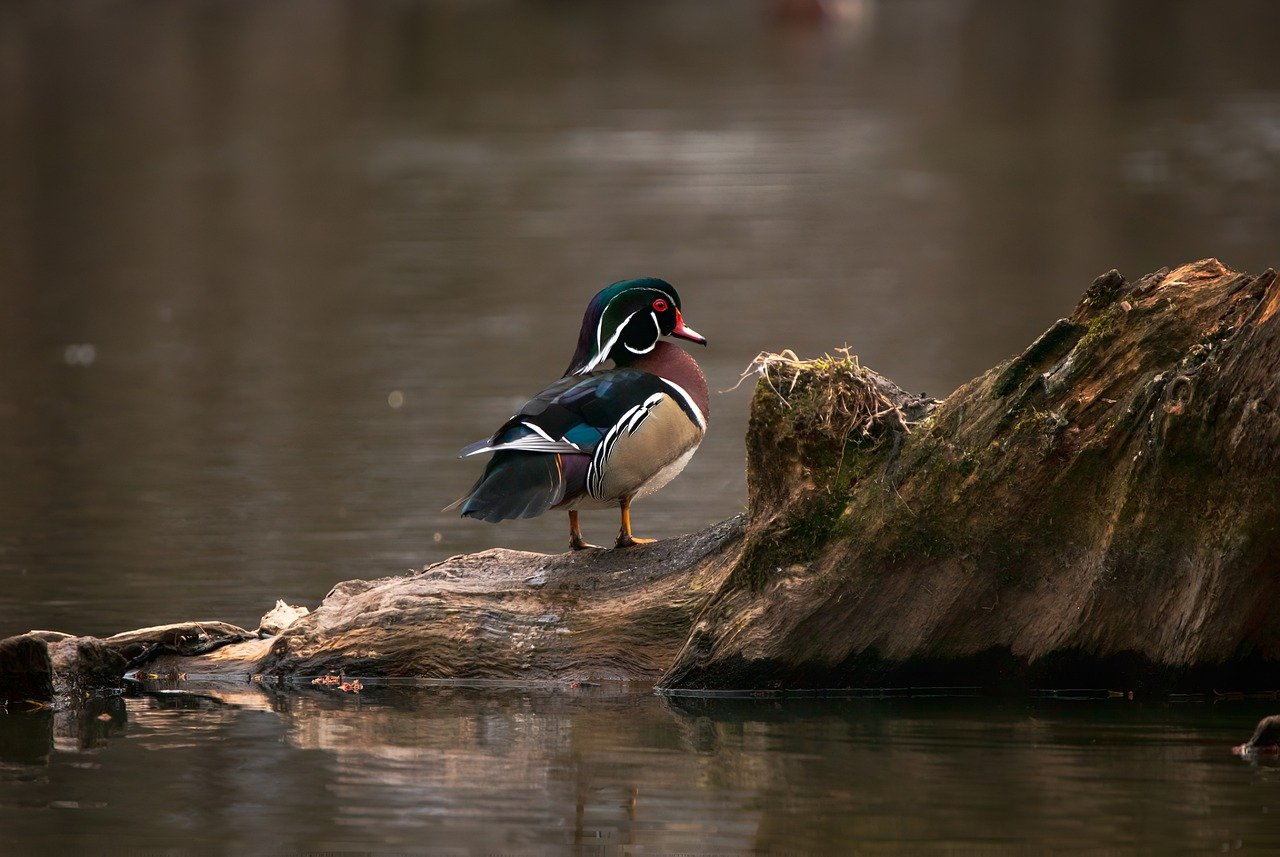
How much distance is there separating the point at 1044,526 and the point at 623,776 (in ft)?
7.22

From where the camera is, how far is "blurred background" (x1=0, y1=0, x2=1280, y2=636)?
14.4m

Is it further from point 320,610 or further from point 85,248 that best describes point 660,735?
point 85,248

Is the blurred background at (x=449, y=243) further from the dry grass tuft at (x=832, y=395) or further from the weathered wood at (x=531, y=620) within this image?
the dry grass tuft at (x=832, y=395)

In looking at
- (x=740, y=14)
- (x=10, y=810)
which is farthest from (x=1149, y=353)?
(x=740, y=14)

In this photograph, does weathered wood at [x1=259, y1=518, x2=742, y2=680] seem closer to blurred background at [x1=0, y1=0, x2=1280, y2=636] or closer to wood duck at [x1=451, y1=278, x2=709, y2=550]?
wood duck at [x1=451, y1=278, x2=709, y2=550]

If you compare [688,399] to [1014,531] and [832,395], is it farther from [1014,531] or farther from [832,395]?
[1014,531]

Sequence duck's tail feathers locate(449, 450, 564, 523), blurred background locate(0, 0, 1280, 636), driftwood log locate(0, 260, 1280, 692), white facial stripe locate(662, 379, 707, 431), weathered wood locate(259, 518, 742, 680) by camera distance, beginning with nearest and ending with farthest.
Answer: driftwood log locate(0, 260, 1280, 692) < duck's tail feathers locate(449, 450, 564, 523) < weathered wood locate(259, 518, 742, 680) < white facial stripe locate(662, 379, 707, 431) < blurred background locate(0, 0, 1280, 636)

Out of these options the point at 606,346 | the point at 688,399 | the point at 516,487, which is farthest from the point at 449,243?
the point at 516,487

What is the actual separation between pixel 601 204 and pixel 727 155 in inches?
237

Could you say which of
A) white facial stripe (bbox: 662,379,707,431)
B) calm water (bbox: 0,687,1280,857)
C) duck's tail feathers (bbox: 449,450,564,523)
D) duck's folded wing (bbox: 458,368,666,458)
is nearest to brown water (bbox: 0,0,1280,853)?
calm water (bbox: 0,687,1280,857)

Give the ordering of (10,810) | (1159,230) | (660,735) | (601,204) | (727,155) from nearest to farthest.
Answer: (10,810)
(660,735)
(1159,230)
(601,204)
(727,155)

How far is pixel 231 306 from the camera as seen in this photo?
25.4 metres

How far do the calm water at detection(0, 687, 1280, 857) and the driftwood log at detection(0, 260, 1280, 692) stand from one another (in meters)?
0.22

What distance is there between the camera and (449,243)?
98.7ft
